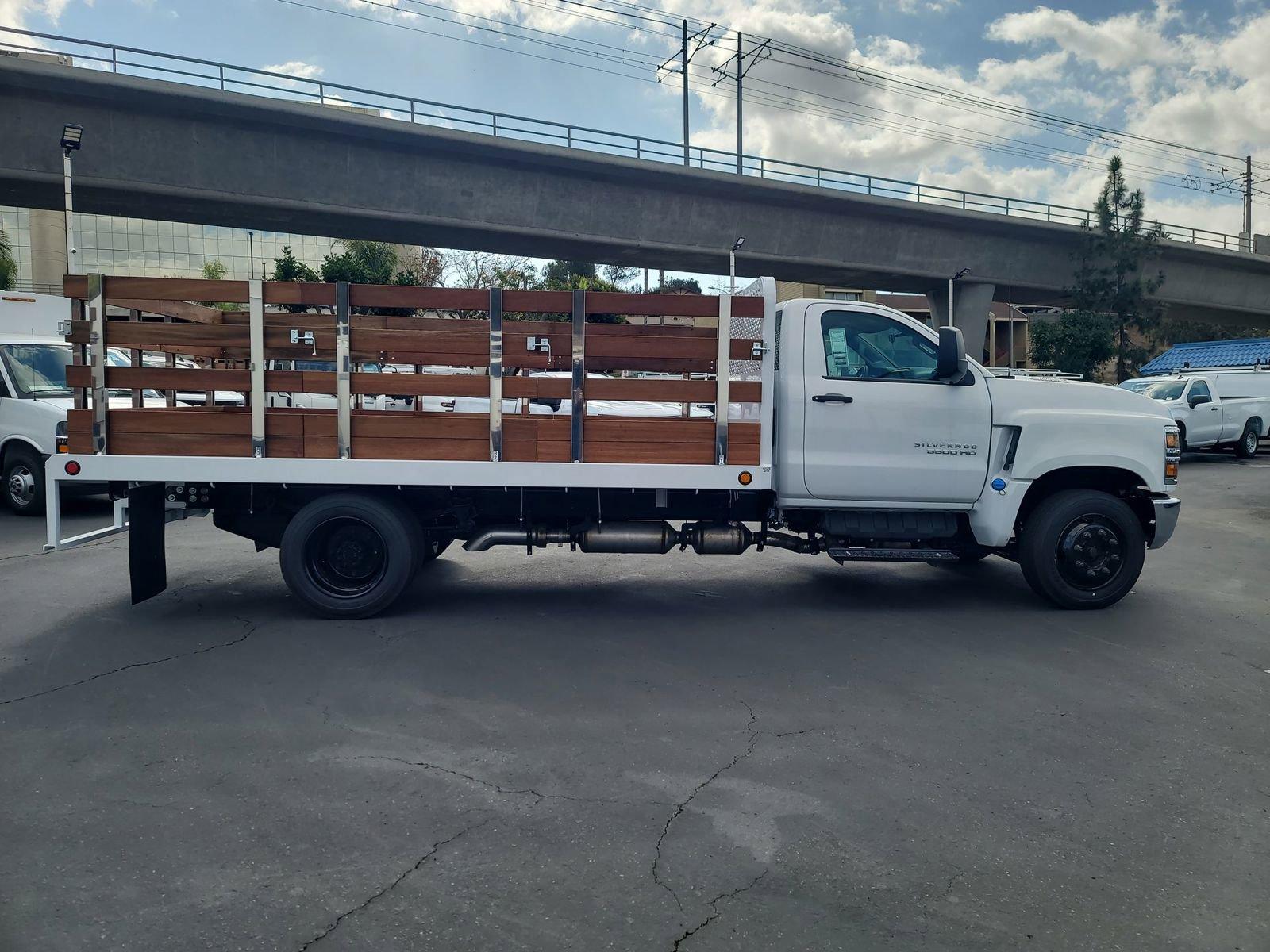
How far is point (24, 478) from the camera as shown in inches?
453

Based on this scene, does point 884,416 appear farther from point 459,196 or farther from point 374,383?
point 459,196

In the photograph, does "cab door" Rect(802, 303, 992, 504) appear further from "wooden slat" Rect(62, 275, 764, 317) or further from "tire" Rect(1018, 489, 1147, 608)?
"wooden slat" Rect(62, 275, 764, 317)

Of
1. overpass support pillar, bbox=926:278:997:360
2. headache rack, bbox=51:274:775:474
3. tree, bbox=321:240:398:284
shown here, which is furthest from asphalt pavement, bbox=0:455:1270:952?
overpass support pillar, bbox=926:278:997:360

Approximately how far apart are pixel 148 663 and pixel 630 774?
11.0 ft

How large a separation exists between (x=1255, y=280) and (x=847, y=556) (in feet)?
140

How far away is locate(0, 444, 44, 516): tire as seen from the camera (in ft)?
37.6

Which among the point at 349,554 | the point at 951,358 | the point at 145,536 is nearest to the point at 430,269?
the point at 145,536

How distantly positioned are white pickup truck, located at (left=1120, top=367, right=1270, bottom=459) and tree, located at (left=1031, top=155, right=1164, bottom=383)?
458 inches

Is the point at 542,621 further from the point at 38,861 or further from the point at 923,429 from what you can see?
the point at 38,861

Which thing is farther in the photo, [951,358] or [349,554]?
[951,358]

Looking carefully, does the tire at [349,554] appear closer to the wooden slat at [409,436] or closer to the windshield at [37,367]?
the wooden slat at [409,436]

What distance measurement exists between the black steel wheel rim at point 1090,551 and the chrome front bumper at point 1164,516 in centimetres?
33

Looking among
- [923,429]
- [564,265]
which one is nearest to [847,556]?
[923,429]

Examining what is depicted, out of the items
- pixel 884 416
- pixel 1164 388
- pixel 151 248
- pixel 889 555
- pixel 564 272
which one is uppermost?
pixel 151 248
